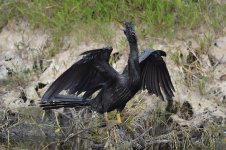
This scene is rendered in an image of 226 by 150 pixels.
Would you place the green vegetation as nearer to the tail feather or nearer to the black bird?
the black bird

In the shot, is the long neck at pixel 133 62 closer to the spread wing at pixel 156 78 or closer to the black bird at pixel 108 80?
the black bird at pixel 108 80

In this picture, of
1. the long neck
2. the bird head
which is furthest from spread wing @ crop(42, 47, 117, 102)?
the bird head

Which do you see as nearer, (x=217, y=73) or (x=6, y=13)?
(x=217, y=73)

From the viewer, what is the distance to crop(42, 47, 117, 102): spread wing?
700 centimetres

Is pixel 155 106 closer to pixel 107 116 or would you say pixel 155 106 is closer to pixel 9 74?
pixel 107 116

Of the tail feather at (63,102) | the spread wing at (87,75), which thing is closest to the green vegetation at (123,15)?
the tail feather at (63,102)

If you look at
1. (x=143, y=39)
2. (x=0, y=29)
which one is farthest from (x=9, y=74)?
(x=143, y=39)

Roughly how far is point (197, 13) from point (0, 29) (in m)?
2.74

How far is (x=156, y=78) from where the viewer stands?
7.85m

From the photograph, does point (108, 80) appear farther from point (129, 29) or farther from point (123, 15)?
point (123, 15)

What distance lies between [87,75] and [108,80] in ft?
0.85

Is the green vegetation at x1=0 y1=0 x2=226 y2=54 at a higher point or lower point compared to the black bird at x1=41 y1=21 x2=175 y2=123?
higher

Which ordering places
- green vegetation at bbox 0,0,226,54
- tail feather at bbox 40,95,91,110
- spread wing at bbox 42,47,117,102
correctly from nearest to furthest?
1. spread wing at bbox 42,47,117,102
2. tail feather at bbox 40,95,91,110
3. green vegetation at bbox 0,0,226,54

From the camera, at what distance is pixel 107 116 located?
796 centimetres
